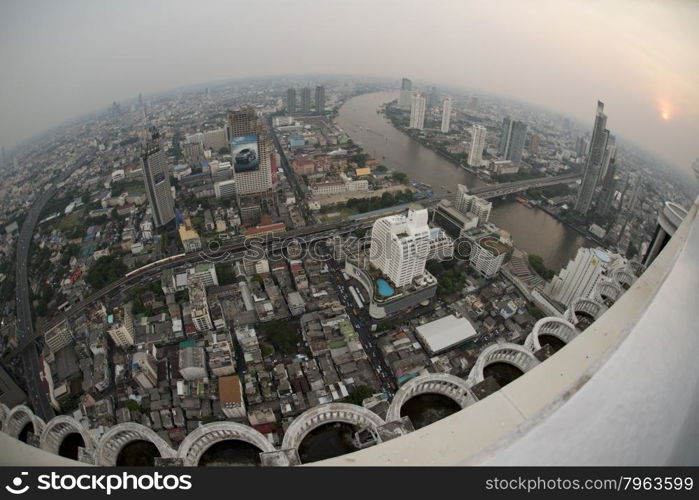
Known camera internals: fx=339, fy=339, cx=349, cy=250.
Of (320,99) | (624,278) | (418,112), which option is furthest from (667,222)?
(320,99)

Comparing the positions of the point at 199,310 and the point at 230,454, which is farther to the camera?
the point at 199,310

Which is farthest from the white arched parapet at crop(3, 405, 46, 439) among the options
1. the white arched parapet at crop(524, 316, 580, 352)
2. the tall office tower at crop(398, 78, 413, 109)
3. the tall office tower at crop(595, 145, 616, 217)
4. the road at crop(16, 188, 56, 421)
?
the tall office tower at crop(398, 78, 413, 109)

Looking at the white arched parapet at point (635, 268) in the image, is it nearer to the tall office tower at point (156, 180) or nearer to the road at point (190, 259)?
the road at point (190, 259)

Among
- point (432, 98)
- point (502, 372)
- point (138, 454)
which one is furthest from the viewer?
point (432, 98)

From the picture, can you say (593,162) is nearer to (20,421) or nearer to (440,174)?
(440,174)

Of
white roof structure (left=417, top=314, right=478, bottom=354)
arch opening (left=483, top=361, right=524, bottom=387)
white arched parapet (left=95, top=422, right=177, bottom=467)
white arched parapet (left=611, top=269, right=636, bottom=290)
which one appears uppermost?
white arched parapet (left=611, top=269, right=636, bottom=290)

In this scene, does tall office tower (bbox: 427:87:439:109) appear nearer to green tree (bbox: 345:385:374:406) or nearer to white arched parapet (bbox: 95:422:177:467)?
green tree (bbox: 345:385:374:406)

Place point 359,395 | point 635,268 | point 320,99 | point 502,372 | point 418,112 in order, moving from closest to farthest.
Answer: point 502,372, point 635,268, point 359,395, point 418,112, point 320,99
